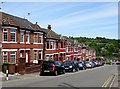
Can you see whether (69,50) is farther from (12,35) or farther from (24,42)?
(12,35)

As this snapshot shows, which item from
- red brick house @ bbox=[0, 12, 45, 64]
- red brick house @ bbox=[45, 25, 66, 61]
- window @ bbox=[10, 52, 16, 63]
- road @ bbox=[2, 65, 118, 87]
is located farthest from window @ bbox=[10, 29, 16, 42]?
red brick house @ bbox=[45, 25, 66, 61]

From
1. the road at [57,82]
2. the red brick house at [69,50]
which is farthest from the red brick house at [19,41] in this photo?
the red brick house at [69,50]

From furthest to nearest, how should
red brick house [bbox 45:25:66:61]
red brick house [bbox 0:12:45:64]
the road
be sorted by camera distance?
1. red brick house [bbox 45:25:66:61]
2. red brick house [bbox 0:12:45:64]
3. the road

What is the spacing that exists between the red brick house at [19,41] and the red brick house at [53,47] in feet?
17.9

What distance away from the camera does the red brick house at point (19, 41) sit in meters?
41.6

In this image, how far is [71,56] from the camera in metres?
88.6

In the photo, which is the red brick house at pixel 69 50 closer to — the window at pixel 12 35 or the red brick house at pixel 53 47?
the red brick house at pixel 53 47

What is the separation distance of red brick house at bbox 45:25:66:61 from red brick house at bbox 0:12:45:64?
545cm

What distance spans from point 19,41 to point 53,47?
19905mm

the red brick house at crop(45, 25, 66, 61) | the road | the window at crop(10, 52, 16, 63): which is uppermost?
the red brick house at crop(45, 25, 66, 61)

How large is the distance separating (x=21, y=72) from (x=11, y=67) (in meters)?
1.42

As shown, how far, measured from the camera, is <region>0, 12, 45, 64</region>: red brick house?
41.6m

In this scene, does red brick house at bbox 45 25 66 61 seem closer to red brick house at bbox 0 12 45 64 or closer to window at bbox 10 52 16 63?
red brick house at bbox 0 12 45 64

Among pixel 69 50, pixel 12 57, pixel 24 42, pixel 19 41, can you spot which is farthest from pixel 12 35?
pixel 69 50
